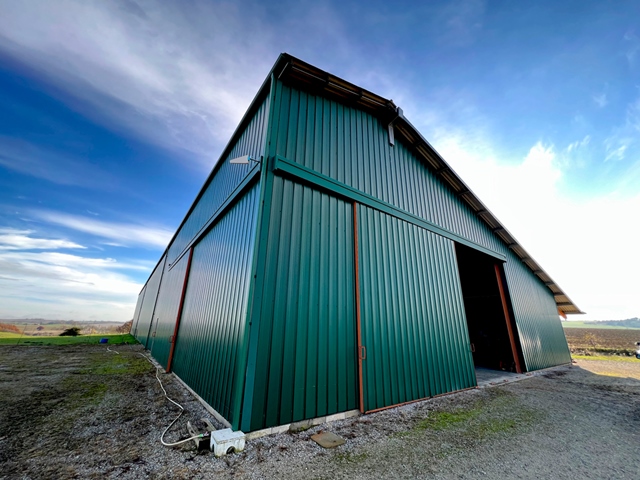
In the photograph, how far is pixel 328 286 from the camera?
Answer: 4.49 m

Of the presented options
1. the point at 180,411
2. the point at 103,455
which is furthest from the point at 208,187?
the point at 103,455

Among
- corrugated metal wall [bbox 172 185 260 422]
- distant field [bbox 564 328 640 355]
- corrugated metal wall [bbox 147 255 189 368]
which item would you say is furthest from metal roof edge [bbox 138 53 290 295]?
distant field [bbox 564 328 640 355]

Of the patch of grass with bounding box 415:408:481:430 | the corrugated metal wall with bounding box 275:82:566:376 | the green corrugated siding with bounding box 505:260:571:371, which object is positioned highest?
the corrugated metal wall with bounding box 275:82:566:376

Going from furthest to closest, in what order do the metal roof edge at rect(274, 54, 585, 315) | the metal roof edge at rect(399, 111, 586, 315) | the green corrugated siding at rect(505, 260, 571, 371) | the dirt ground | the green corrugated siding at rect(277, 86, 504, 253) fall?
the green corrugated siding at rect(505, 260, 571, 371), the metal roof edge at rect(399, 111, 586, 315), the metal roof edge at rect(274, 54, 585, 315), the green corrugated siding at rect(277, 86, 504, 253), the dirt ground

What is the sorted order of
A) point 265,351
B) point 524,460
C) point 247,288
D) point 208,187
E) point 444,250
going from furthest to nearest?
point 208,187, point 444,250, point 247,288, point 265,351, point 524,460

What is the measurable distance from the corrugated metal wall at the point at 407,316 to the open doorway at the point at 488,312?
3537 millimetres

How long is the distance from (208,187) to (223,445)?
7.75 meters

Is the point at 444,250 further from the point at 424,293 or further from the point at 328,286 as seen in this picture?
the point at 328,286

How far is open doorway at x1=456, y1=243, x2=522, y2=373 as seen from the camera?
33.0 ft

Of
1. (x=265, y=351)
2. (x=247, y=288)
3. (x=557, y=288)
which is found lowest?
(x=265, y=351)

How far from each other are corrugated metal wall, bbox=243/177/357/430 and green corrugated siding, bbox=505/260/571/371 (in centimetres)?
934

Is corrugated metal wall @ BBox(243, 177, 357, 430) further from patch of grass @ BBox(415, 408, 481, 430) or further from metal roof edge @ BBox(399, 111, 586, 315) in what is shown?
metal roof edge @ BBox(399, 111, 586, 315)

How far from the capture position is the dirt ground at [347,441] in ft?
8.70

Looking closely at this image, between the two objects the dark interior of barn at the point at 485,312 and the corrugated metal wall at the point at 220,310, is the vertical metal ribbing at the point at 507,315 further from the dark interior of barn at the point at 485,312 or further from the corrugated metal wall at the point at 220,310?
the corrugated metal wall at the point at 220,310
